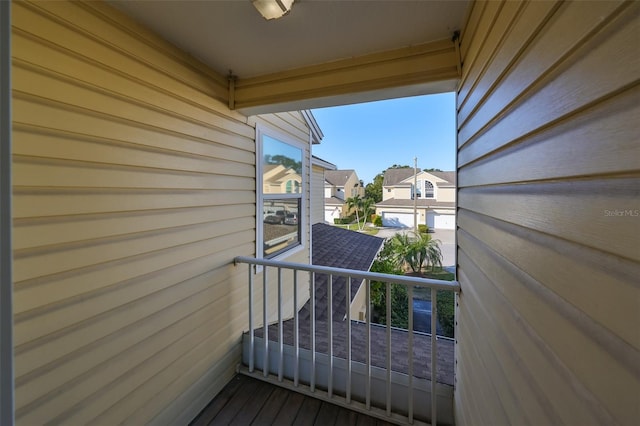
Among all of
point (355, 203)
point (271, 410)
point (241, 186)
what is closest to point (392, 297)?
point (271, 410)

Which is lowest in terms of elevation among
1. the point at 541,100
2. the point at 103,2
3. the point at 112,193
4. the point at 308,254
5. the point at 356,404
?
the point at 356,404

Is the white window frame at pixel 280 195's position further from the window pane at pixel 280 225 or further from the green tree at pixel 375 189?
the green tree at pixel 375 189

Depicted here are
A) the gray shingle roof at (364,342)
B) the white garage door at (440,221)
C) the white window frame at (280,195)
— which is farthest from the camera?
the white garage door at (440,221)

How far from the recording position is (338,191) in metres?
21.6

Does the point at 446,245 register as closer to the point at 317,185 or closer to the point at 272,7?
the point at 317,185

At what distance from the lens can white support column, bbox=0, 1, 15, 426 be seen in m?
0.48

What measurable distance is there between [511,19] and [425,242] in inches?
379

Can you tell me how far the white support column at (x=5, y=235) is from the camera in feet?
1.57

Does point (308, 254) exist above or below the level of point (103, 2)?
below

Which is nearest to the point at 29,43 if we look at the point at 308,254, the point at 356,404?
the point at 356,404

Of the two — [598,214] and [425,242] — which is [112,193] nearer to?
[598,214]

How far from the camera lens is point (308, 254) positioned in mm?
4039

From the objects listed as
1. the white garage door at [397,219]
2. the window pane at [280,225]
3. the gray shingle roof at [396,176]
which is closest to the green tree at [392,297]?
the window pane at [280,225]

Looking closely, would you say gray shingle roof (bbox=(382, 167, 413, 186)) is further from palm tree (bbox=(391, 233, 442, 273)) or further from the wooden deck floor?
the wooden deck floor
